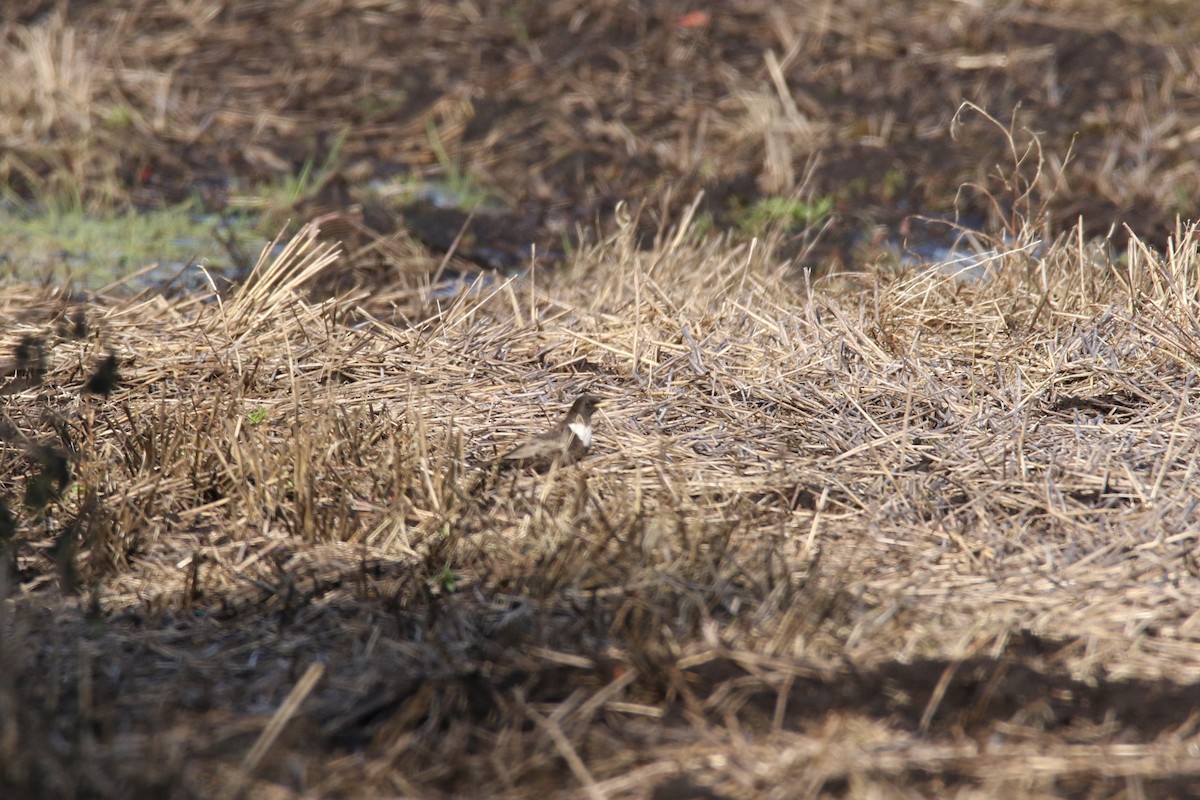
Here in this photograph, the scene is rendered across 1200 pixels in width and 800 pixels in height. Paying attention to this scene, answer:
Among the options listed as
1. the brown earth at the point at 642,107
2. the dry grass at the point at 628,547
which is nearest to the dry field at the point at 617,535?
the dry grass at the point at 628,547

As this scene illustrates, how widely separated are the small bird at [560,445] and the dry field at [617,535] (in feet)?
0.19

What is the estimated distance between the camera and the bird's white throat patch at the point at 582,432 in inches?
157

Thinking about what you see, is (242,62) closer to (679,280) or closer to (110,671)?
(679,280)

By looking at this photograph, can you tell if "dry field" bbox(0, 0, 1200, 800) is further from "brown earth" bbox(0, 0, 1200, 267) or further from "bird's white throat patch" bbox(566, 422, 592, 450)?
"brown earth" bbox(0, 0, 1200, 267)

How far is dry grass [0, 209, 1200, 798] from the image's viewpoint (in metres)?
2.70

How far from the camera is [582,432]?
13.1 feet

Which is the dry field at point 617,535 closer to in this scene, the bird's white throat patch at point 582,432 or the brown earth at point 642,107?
the bird's white throat patch at point 582,432

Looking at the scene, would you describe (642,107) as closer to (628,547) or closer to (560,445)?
(560,445)

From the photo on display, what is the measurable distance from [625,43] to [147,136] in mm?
3778

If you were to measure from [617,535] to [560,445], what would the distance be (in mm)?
547

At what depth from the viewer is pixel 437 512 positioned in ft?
12.1

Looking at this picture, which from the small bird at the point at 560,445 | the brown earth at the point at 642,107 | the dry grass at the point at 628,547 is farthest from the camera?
the brown earth at the point at 642,107


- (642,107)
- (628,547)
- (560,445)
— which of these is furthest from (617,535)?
(642,107)

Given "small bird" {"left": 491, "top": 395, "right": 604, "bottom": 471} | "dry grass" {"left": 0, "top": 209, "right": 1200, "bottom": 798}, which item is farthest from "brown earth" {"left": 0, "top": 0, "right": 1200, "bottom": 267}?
"small bird" {"left": 491, "top": 395, "right": 604, "bottom": 471}
